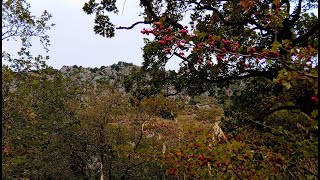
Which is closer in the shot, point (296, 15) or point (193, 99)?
point (296, 15)

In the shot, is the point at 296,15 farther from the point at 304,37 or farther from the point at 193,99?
the point at 193,99

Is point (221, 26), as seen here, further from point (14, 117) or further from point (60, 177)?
point (60, 177)

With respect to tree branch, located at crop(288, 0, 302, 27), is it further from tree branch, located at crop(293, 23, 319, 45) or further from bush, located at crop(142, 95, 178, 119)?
bush, located at crop(142, 95, 178, 119)

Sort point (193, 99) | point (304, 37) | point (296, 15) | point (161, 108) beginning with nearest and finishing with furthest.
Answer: point (304, 37) → point (296, 15) → point (193, 99) → point (161, 108)

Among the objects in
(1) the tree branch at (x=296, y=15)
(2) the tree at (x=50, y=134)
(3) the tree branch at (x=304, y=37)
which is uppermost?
(1) the tree branch at (x=296, y=15)

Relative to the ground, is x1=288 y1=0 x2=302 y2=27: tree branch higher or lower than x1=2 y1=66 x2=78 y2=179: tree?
higher

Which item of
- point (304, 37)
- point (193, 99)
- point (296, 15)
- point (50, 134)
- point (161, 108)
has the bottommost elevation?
point (50, 134)

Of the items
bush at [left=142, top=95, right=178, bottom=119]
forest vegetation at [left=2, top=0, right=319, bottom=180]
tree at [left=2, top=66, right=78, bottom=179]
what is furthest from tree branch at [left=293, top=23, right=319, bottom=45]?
bush at [left=142, top=95, right=178, bottom=119]

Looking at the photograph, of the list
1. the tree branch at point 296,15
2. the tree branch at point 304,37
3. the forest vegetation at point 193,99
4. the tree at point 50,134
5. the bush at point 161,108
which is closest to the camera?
the forest vegetation at point 193,99

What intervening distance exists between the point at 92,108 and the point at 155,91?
15.2 m

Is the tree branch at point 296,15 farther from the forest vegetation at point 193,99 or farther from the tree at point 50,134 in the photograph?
the tree at point 50,134

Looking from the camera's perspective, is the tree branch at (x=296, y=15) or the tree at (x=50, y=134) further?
the tree at (x=50, y=134)

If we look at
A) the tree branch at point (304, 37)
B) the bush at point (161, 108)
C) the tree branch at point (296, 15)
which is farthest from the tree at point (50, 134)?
the tree branch at point (304, 37)

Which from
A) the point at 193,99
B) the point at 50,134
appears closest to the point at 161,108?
the point at 50,134
